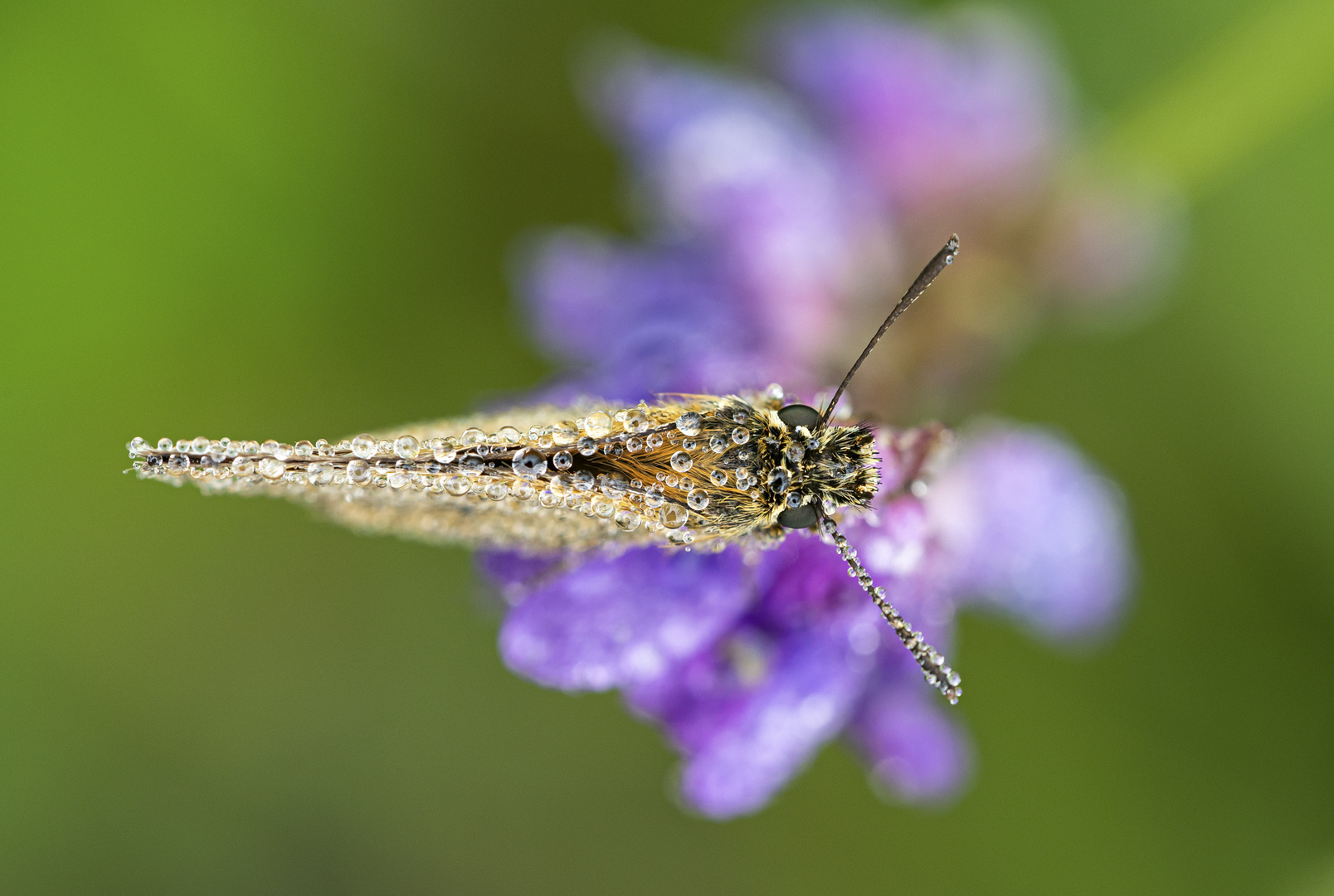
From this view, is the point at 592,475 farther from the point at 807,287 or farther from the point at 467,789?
the point at 467,789

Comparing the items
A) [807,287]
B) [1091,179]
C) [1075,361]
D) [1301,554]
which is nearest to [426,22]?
[807,287]

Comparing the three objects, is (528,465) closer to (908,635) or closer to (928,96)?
(908,635)

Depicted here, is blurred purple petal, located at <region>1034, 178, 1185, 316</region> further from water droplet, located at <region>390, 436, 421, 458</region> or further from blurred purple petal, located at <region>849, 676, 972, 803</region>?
water droplet, located at <region>390, 436, 421, 458</region>

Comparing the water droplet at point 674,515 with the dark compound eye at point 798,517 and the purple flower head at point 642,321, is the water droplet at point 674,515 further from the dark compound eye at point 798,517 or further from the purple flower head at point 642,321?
the purple flower head at point 642,321

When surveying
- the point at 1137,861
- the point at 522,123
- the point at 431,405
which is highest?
the point at 522,123

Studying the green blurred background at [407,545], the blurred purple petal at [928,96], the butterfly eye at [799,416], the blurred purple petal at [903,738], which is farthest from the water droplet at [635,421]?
the green blurred background at [407,545]

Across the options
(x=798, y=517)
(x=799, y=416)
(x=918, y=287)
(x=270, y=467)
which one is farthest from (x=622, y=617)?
(x=918, y=287)

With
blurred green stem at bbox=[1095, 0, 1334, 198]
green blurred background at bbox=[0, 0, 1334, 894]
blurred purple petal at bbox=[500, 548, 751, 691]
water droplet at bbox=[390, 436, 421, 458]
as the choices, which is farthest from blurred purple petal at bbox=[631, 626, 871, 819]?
blurred green stem at bbox=[1095, 0, 1334, 198]
